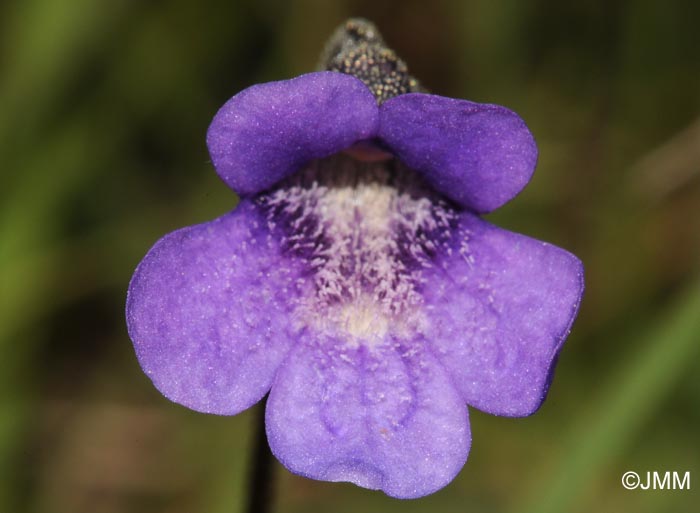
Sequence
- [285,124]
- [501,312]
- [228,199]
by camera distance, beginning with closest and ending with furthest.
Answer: [285,124], [501,312], [228,199]

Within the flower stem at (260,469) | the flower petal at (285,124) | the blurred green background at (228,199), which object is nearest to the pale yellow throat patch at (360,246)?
the flower petal at (285,124)

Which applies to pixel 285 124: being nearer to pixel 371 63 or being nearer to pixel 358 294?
pixel 371 63

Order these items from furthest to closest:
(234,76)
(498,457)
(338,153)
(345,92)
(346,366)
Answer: (234,76) → (498,457) → (338,153) → (346,366) → (345,92)

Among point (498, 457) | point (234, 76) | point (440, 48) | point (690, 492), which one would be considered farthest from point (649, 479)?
point (234, 76)

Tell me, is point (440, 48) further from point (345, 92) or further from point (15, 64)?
point (345, 92)

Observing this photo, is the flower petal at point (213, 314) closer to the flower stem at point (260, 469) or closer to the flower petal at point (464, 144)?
the flower stem at point (260, 469)

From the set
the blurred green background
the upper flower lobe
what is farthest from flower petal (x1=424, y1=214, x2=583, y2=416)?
the blurred green background

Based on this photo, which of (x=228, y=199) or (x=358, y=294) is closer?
(x=358, y=294)

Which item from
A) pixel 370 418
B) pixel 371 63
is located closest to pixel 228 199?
pixel 371 63

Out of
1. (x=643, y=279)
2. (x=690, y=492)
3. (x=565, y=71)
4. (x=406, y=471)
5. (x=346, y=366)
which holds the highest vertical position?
(x=565, y=71)
